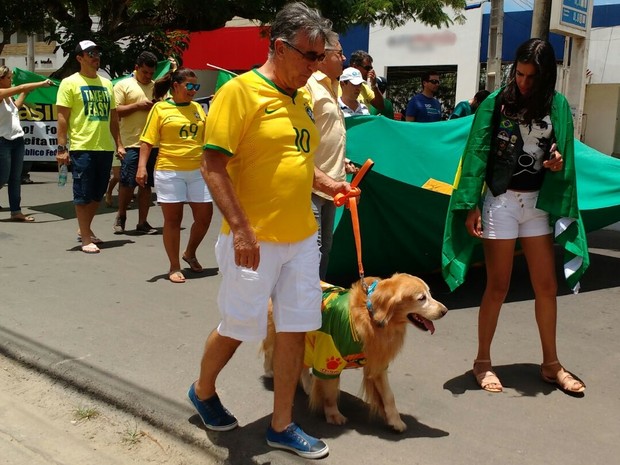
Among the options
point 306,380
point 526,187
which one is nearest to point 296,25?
point 526,187

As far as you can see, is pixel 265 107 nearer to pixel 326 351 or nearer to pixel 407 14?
pixel 326 351

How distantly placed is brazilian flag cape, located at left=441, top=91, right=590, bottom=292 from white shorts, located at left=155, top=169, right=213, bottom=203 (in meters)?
2.86

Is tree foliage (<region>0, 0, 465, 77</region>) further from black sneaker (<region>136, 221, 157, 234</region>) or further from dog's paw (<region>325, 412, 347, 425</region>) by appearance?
dog's paw (<region>325, 412, 347, 425</region>)

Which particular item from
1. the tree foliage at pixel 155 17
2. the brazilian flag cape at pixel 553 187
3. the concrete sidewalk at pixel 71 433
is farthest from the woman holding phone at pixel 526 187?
the tree foliage at pixel 155 17

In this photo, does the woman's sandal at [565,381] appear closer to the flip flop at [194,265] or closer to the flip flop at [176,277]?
the flip flop at [176,277]

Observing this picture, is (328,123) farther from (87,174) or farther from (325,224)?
(87,174)

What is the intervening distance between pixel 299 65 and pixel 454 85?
2198cm

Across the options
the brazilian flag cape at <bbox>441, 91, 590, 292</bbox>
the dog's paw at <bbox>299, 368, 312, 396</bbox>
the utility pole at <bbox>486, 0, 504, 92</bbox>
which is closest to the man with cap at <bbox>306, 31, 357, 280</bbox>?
the brazilian flag cape at <bbox>441, 91, 590, 292</bbox>

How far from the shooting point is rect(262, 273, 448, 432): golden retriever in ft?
11.0

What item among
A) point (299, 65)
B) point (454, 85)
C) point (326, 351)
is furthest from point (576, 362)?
point (454, 85)

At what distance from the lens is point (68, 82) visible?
7320mm

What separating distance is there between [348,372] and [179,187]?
275 cm

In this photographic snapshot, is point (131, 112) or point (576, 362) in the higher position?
point (131, 112)

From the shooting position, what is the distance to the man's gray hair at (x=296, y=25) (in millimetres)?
2963
